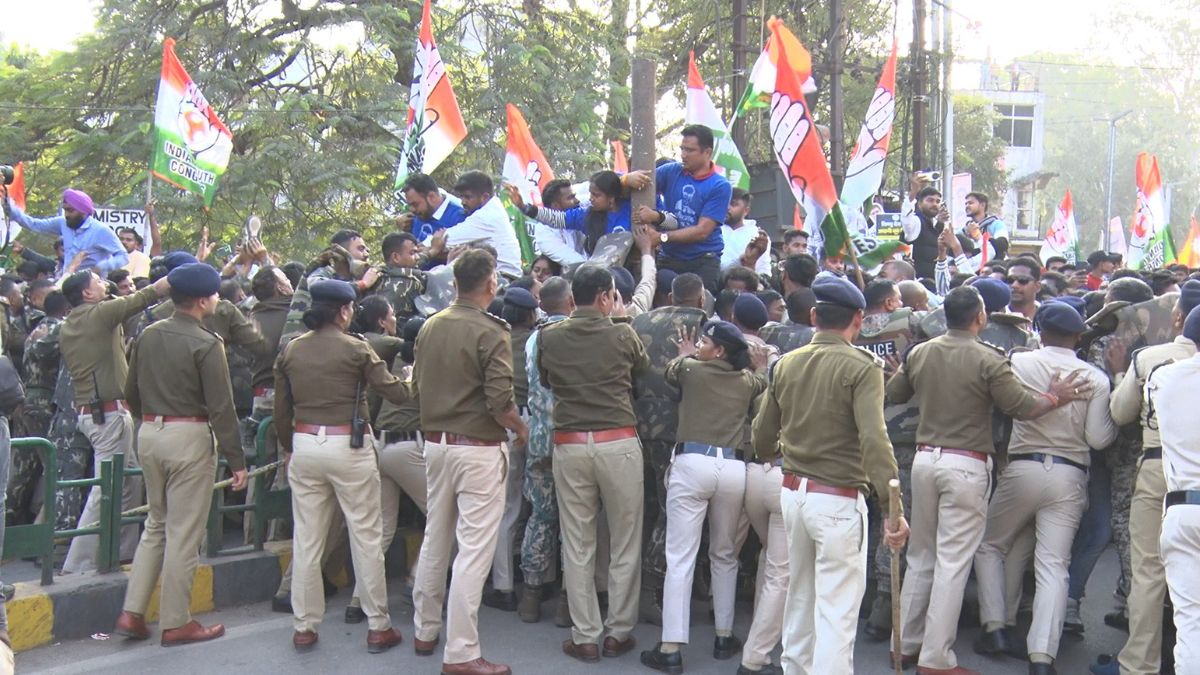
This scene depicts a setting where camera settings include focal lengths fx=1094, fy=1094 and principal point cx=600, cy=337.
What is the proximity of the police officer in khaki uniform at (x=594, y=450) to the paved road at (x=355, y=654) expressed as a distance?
332mm

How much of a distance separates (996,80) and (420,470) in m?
49.3

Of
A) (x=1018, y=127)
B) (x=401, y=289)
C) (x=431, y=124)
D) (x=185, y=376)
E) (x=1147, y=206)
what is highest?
(x=1018, y=127)

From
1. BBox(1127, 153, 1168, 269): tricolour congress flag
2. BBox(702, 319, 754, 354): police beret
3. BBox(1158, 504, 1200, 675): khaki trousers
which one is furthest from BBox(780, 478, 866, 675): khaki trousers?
BBox(1127, 153, 1168, 269): tricolour congress flag

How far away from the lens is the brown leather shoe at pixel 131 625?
636cm

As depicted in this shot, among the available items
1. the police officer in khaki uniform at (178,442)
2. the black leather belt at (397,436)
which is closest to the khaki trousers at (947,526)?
the black leather belt at (397,436)

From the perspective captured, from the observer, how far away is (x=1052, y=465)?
20.2 ft

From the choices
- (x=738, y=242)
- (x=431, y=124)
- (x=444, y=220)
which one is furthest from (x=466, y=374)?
(x=738, y=242)

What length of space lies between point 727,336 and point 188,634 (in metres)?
3.60

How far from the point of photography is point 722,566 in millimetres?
6445

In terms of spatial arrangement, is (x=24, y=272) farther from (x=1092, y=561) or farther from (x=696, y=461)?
(x=1092, y=561)

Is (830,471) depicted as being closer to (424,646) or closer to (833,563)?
(833,563)

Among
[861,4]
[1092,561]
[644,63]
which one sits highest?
[861,4]

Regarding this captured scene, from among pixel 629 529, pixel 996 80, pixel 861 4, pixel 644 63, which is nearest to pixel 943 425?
pixel 629 529

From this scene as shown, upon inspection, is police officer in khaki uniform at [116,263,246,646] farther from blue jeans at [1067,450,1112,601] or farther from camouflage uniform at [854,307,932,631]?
blue jeans at [1067,450,1112,601]
